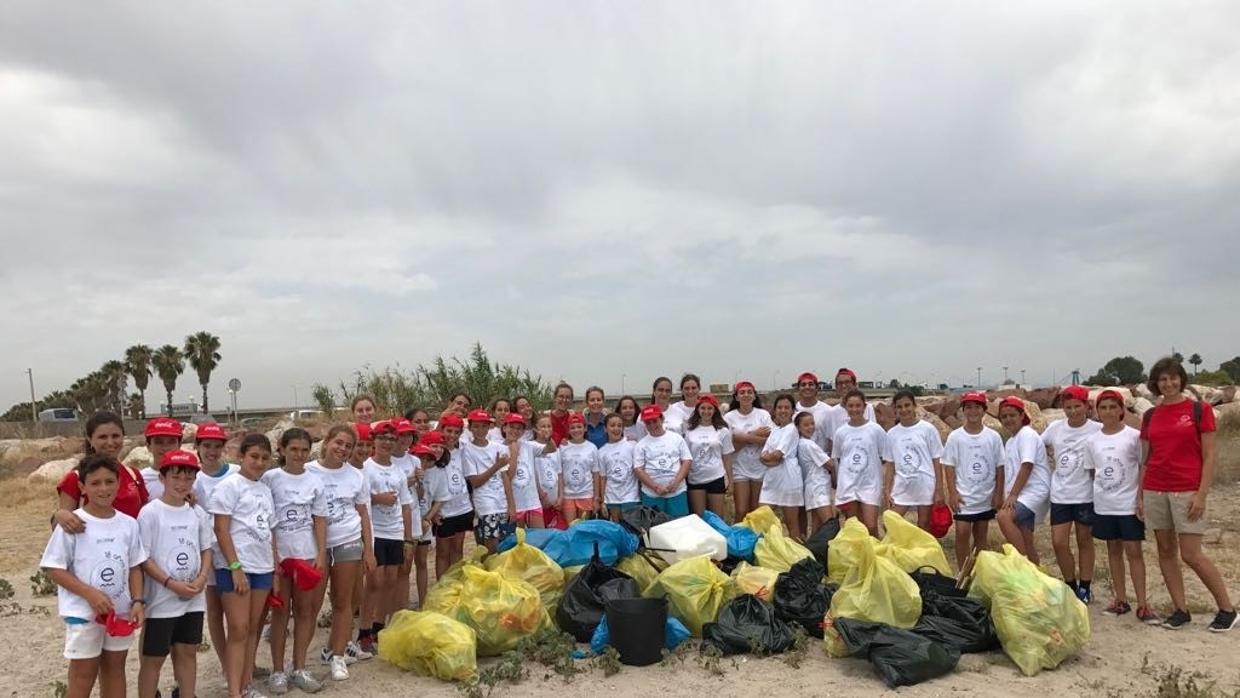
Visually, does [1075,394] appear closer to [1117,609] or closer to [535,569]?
[1117,609]

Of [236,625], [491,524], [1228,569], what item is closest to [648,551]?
[491,524]

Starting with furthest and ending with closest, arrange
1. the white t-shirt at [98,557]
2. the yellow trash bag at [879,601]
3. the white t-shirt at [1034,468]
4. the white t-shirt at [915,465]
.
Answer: the white t-shirt at [915,465], the white t-shirt at [1034,468], the yellow trash bag at [879,601], the white t-shirt at [98,557]

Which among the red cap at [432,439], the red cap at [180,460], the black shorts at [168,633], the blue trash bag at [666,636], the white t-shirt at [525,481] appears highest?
the red cap at [180,460]

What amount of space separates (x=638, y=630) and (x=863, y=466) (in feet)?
8.13

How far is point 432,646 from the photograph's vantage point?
177 inches

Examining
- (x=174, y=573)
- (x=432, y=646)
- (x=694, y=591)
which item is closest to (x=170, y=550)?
(x=174, y=573)

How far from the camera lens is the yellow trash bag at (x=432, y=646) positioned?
4465mm

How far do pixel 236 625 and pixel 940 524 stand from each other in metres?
4.69

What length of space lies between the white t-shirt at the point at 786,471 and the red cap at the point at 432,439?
259cm

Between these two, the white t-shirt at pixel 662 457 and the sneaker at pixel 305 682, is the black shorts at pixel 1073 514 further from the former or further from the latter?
the sneaker at pixel 305 682

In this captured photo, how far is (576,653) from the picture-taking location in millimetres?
4770

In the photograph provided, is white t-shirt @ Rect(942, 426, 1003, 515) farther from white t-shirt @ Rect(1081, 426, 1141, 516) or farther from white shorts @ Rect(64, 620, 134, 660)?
white shorts @ Rect(64, 620, 134, 660)

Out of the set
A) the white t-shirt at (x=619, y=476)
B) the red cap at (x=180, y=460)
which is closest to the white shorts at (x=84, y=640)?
the red cap at (x=180, y=460)

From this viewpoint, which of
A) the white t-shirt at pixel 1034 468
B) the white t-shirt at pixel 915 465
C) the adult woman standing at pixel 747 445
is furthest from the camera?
the adult woman standing at pixel 747 445
